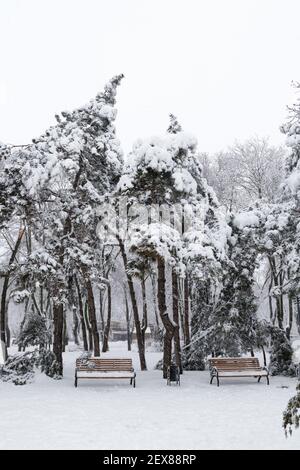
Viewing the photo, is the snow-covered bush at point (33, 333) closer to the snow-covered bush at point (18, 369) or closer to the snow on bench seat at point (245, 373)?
the snow-covered bush at point (18, 369)

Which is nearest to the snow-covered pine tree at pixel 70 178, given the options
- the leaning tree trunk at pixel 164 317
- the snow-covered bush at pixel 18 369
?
the snow-covered bush at pixel 18 369

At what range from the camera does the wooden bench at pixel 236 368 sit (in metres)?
15.7

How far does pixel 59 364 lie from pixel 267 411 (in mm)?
8567

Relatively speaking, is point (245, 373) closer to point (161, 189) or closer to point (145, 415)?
point (145, 415)

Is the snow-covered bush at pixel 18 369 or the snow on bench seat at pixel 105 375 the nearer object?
the snow on bench seat at pixel 105 375

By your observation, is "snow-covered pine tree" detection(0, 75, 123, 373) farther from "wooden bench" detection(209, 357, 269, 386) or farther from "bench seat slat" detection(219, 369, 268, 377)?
"bench seat slat" detection(219, 369, 268, 377)

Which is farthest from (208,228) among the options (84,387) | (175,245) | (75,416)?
(75,416)

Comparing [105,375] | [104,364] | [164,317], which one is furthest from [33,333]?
[164,317]

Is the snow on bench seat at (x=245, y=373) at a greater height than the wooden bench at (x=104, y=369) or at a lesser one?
lesser

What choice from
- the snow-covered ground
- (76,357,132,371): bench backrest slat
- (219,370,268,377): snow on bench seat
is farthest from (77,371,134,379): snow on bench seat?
(219,370,268,377): snow on bench seat

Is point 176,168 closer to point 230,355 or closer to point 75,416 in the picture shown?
point 230,355

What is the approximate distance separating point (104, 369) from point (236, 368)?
4791mm

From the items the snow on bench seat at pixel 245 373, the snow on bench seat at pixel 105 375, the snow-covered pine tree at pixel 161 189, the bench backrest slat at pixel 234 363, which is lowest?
the snow on bench seat at pixel 245 373
